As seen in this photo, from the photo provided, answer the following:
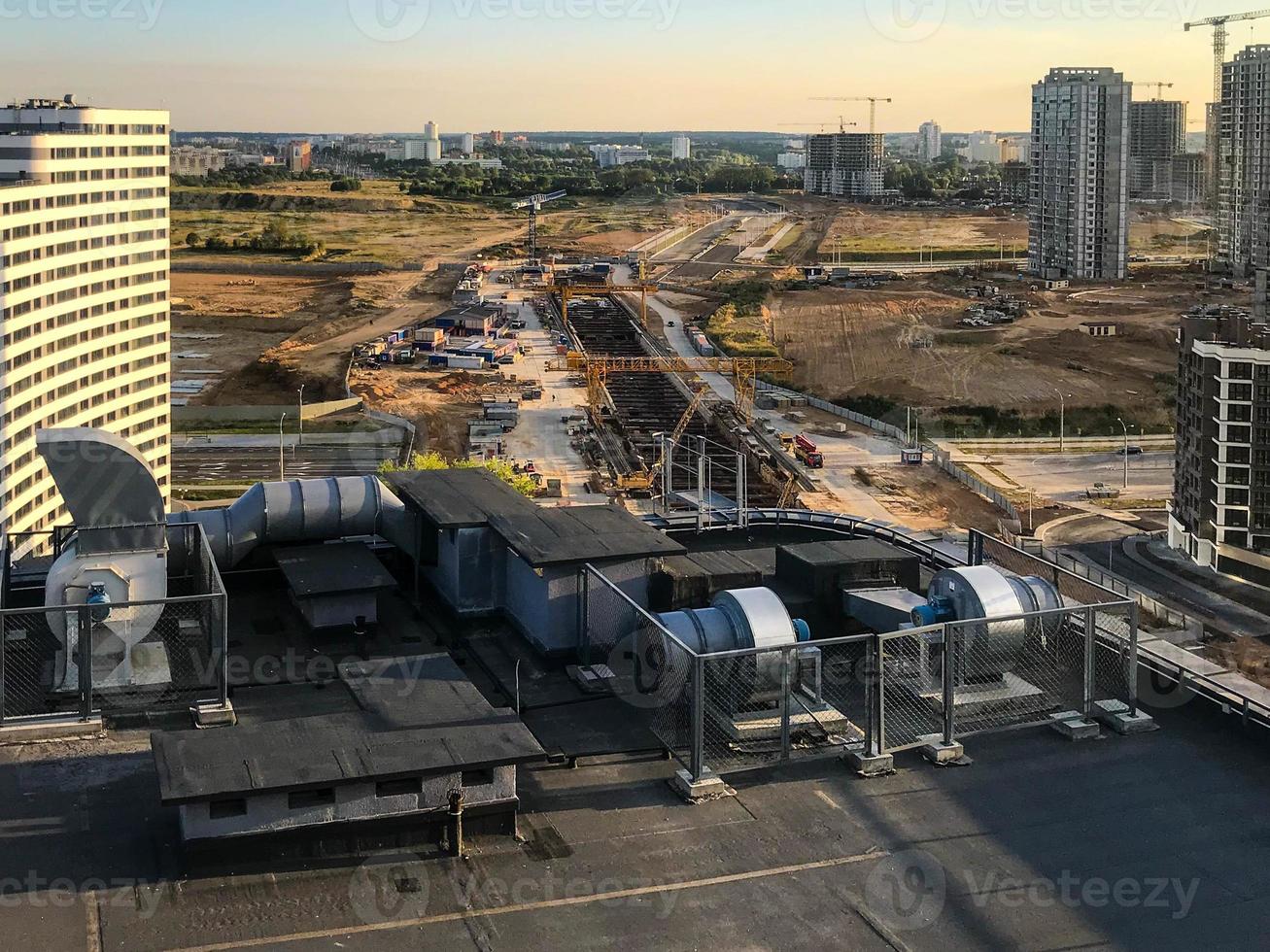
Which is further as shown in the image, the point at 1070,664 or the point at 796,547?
the point at 796,547

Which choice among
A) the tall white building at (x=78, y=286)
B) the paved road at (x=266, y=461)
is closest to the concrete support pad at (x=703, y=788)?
the tall white building at (x=78, y=286)

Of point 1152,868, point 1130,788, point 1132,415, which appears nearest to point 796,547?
point 1130,788

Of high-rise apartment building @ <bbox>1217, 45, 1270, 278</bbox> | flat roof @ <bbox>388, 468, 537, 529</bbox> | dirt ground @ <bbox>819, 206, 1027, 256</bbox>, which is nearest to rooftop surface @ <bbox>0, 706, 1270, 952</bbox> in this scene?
flat roof @ <bbox>388, 468, 537, 529</bbox>

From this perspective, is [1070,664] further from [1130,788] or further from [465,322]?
[465,322]

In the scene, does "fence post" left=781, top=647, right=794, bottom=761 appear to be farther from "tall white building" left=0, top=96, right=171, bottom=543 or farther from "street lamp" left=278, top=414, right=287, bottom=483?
"street lamp" left=278, top=414, right=287, bottom=483

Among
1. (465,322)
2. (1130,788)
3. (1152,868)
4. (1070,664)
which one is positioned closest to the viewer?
(1152,868)

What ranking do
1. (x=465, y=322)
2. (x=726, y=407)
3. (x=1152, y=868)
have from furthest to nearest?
(x=465, y=322)
(x=726, y=407)
(x=1152, y=868)

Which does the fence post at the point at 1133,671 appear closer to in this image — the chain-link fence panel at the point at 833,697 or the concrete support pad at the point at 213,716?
the chain-link fence panel at the point at 833,697
